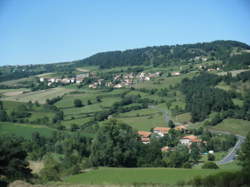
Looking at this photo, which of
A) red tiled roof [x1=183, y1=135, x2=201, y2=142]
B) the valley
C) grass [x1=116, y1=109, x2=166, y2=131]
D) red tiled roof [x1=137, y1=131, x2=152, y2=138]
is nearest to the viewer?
the valley

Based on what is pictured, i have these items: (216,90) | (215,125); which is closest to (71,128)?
(215,125)

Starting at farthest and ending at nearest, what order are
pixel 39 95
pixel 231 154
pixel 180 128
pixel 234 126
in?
pixel 39 95
pixel 180 128
pixel 234 126
pixel 231 154

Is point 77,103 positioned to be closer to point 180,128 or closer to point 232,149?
point 180,128

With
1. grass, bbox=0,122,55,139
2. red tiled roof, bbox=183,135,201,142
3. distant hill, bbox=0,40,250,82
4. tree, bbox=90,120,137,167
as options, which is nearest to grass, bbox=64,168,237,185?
tree, bbox=90,120,137,167

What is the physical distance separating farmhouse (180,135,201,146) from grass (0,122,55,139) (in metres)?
18.6

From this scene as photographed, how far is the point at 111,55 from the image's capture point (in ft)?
558

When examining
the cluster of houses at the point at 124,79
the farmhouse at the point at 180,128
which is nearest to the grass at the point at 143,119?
the farmhouse at the point at 180,128

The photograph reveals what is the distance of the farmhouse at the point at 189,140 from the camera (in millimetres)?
48781

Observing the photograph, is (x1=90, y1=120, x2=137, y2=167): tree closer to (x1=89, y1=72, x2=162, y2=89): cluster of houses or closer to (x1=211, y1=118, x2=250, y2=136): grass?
(x1=211, y1=118, x2=250, y2=136): grass

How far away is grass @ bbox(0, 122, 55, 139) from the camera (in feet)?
153

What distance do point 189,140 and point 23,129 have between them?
77.7 feet

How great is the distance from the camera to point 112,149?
28.2 m

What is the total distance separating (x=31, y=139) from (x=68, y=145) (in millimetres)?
7154

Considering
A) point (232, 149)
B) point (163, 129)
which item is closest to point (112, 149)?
point (232, 149)
